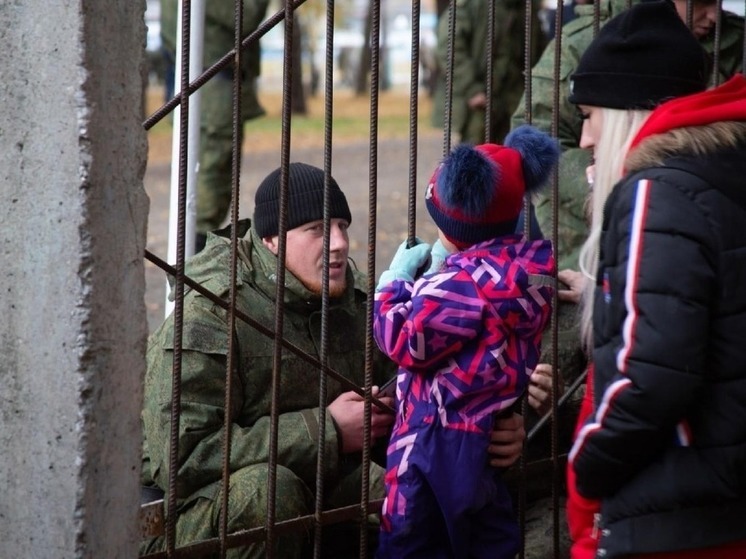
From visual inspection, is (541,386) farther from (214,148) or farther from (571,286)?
(214,148)

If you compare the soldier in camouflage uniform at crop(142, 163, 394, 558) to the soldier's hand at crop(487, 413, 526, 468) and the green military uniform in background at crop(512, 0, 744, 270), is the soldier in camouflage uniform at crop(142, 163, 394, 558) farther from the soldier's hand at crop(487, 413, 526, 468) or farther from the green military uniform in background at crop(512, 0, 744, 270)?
the green military uniform in background at crop(512, 0, 744, 270)

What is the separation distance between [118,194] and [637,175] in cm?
102

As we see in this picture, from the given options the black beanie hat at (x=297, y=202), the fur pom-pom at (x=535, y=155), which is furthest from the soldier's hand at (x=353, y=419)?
the fur pom-pom at (x=535, y=155)

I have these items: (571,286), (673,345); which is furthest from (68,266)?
(571,286)

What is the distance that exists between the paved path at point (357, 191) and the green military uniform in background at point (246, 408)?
12.2 feet

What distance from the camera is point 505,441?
11.0 feet

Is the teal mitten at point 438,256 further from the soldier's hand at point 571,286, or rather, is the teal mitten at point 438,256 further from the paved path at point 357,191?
the paved path at point 357,191

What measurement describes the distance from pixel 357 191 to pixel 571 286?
29.4 ft

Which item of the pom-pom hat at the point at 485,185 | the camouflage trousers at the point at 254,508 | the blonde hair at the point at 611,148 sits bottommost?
the camouflage trousers at the point at 254,508

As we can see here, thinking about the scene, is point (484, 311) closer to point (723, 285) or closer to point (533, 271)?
point (533, 271)

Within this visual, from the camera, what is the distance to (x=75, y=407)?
263 centimetres

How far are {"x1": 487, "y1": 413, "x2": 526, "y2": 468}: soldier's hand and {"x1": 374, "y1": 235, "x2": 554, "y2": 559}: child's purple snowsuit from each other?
56 millimetres

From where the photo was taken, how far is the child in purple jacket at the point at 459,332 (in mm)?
3062

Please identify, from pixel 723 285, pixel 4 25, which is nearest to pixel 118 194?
pixel 4 25
